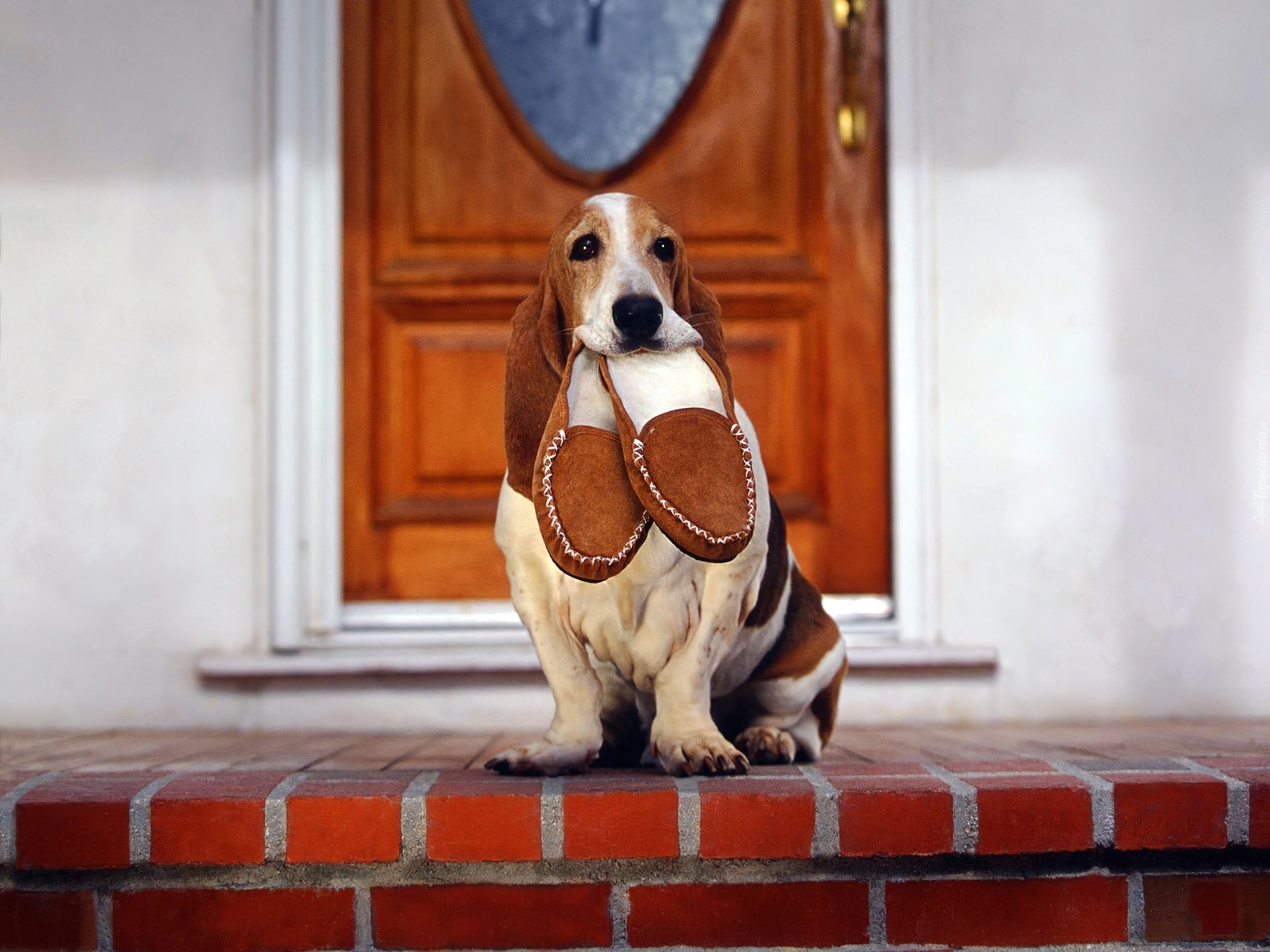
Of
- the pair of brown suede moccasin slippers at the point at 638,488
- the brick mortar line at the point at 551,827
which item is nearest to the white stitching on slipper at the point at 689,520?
the pair of brown suede moccasin slippers at the point at 638,488

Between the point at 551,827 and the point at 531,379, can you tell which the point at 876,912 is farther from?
the point at 531,379

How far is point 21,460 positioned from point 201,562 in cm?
42

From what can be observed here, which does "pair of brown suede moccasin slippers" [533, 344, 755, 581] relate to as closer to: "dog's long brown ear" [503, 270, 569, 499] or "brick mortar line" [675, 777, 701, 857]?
"dog's long brown ear" [503, 270, 569, 499]

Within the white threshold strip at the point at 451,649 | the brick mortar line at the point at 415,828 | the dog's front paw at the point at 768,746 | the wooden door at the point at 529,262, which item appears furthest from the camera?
the wooden door at the point at 529,262

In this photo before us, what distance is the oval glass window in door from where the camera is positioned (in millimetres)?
2328

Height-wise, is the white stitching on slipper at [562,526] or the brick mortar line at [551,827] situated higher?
the white stitching on slipper at [562,526]

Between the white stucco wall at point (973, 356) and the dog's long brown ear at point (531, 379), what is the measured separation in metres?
1.02

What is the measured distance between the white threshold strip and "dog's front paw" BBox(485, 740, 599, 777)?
2.65ft

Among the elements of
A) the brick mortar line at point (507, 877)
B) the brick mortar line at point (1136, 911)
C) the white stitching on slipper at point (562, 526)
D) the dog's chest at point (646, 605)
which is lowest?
the brick mortar line at point (1136, 911)

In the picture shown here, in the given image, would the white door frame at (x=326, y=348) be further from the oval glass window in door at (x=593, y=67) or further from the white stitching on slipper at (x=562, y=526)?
the white stitching on slipper at (x=562, y=526)

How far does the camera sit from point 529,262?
230cm

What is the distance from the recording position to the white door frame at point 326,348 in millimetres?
2174

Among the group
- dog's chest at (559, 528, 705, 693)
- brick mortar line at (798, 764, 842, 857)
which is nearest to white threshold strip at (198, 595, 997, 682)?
dog's chest at (559, 528, 705, 693)

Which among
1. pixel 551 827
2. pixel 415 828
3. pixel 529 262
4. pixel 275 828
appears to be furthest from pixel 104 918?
pixel 529 262
